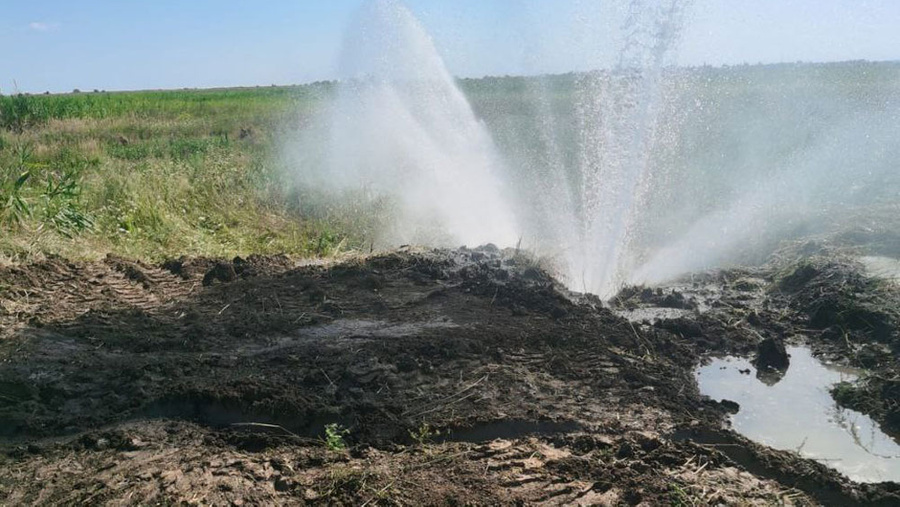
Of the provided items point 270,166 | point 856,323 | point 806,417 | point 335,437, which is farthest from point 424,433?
point 270,166

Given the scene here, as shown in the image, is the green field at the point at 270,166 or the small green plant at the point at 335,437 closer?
the small green plant at the point at 335,437

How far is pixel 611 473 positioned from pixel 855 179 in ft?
44.1

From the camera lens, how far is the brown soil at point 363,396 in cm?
400

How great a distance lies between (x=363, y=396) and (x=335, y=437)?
696 mm

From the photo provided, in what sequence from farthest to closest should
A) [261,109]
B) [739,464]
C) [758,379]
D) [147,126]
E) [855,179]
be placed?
1. [261,109]
2. [147,126]
3. [855,179]
4. [758,379]
5. [739,464]

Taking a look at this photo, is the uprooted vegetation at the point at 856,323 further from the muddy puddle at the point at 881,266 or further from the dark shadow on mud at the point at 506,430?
the dark shadow on mud at the point at 506,430

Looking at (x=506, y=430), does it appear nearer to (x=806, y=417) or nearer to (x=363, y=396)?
(x=363, y=396)

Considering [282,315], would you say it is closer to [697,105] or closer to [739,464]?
[739,464]

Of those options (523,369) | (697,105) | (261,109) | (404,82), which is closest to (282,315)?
(523,369)

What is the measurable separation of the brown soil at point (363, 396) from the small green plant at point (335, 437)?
46 millimetres

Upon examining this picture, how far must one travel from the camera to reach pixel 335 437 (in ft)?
14.2

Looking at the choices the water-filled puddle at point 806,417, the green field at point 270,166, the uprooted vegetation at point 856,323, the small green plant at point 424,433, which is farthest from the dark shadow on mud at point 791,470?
the green field at point 270,166

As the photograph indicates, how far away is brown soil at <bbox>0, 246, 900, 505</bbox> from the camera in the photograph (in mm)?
3998

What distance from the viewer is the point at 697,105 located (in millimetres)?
26125
